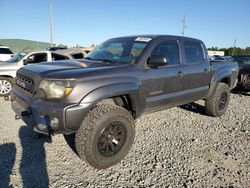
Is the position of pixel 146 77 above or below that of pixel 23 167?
above

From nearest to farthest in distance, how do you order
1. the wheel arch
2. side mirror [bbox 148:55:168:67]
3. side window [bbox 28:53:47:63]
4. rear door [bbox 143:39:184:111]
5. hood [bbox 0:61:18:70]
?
the wheel arch
side mirror [bbox 148:55:168:67]
rear door [bbox 143:39:184:111]
hood [bbox 0:61:18:70]
side window [bbox 28:53:47:63]

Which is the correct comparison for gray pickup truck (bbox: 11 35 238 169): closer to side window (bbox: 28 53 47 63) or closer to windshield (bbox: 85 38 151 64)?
windshield (bbox: 85 38 151 64)

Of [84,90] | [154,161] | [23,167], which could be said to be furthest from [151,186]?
[23,167]

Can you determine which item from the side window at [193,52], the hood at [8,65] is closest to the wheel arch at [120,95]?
the side window at [193,52]

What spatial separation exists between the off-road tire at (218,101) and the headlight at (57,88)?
12.2 ft

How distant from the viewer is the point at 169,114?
582 cm

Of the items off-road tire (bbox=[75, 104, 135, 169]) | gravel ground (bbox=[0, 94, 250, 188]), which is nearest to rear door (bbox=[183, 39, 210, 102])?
gravel ground (bbox=[0, 94, 250, 188])

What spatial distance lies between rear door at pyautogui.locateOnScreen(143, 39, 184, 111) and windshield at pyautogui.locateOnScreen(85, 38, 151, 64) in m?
0.27

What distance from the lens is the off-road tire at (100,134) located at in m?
3.01

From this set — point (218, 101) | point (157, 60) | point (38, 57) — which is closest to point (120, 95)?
point (157, 60)

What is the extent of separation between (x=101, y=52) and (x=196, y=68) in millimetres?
1984

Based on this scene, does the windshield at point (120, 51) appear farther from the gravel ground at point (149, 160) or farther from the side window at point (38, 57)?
the side window at point (38, 57)

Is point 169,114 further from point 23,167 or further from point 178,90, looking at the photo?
point 23,167

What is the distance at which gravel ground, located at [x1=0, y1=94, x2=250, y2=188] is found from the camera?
288cm
